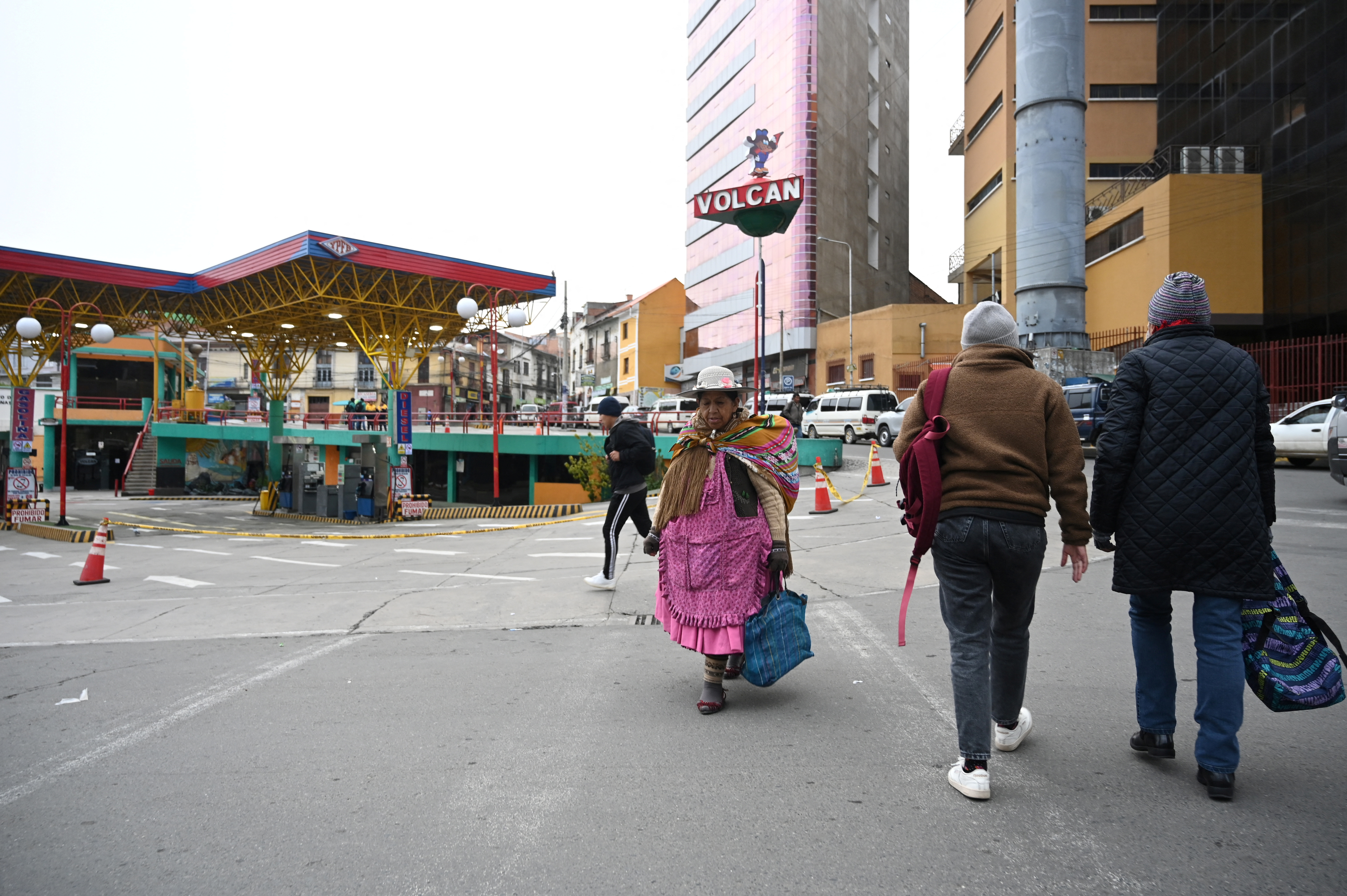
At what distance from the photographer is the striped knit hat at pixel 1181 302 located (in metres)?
3.20

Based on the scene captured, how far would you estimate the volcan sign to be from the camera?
24.3m

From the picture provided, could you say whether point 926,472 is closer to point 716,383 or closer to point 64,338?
point 716,383

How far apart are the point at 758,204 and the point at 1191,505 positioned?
23.2 m

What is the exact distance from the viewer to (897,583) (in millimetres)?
7656

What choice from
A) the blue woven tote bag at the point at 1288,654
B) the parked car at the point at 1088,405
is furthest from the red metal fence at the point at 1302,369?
the blue woven tote bag at the point at 1288,654

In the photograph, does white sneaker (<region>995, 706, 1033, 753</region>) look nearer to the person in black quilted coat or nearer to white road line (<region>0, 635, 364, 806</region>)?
the person in black quilted coat

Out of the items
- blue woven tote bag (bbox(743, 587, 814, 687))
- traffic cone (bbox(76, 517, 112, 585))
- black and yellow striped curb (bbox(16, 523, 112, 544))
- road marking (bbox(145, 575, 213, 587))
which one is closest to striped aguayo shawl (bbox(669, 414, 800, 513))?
blue woven tote bag (bbox(743, 587, 814, 687))

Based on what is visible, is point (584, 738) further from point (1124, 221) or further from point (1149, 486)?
point (1124, 221)

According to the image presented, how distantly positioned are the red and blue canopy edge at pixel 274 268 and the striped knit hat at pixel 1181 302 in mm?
20101

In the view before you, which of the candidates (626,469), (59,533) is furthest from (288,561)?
(59,533)

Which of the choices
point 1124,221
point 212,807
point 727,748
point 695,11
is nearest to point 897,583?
point 727,748

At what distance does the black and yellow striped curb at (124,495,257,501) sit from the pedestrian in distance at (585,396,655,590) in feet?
100

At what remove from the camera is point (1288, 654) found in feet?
9.72

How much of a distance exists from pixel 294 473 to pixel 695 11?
175ft
